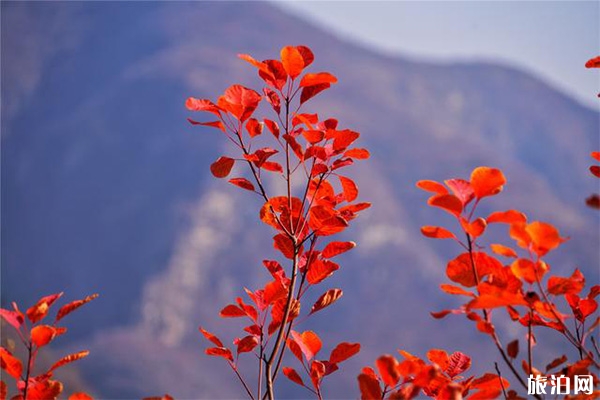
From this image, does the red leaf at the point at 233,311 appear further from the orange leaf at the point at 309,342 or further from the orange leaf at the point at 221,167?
the orange leaf at the point at 221,167

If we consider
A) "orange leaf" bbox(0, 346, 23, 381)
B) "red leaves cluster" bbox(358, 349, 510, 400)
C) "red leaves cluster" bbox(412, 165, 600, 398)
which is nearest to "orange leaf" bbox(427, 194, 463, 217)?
"red leaves cluster" bbox(412, 165, 600, 398)

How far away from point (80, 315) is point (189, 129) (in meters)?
7.37

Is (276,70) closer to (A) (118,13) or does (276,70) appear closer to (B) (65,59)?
(B) (65,59)

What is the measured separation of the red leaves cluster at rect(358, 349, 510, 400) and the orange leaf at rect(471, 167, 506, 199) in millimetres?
186

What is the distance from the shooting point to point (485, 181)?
0.64m

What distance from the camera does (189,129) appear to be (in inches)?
867

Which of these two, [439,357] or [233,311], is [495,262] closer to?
[439,357]

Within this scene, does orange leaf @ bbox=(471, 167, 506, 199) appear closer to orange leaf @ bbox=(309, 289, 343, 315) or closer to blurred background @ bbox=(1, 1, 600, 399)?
orange leaf @ bbox=(309, 289, 343, 315)

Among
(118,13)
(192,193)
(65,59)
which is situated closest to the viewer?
(192,193)

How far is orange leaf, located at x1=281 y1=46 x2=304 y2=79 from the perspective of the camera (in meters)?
0.80

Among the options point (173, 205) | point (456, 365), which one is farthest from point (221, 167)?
point (173, 205)

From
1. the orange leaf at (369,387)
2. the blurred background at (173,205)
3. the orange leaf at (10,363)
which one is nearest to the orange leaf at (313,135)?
the orange leaf at (369,387)

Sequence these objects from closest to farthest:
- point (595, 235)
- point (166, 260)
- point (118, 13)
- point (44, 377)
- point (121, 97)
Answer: point (44, 377)
point (166, 260)
point (595, 235)
point (121, 97)
point (118, 13)

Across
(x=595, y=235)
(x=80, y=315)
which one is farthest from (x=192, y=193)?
(x=595, y=235)
